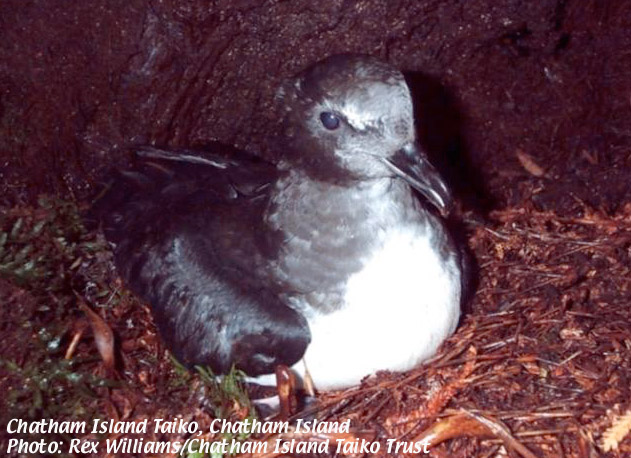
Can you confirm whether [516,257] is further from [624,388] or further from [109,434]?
[109,434]

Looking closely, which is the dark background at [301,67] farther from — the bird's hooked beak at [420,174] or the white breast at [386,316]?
the white breast at [386,316]

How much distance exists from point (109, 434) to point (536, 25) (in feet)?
12.1

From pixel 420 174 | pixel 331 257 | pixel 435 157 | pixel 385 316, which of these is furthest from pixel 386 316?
pixel 435 157

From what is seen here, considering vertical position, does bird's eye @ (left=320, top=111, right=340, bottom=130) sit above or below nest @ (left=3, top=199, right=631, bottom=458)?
above

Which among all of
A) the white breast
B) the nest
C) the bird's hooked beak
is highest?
the bird's hooked beak

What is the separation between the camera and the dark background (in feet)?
15.6

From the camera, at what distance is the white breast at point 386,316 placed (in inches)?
148

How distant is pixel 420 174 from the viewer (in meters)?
3.59

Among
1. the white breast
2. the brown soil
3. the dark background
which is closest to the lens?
the white breast

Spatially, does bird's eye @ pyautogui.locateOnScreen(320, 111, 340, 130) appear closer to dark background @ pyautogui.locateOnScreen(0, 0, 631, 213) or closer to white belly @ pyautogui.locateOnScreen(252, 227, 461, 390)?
white belly @ pyautogui.locateOnScreen(252, 227, 461, 390)

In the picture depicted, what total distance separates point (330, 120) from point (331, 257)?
2.13 feet

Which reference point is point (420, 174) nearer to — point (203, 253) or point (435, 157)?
point (203, 253)

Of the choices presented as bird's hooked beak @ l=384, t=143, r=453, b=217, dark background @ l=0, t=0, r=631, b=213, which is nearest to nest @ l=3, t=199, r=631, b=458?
dark background @ l=0, t=0, r=631, b=213

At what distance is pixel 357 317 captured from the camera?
3754 mm
